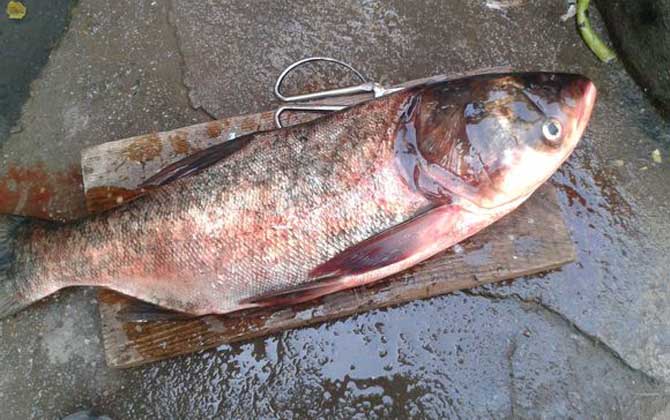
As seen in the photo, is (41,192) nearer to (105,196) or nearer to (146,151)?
(105,196)

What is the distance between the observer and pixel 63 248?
298cm

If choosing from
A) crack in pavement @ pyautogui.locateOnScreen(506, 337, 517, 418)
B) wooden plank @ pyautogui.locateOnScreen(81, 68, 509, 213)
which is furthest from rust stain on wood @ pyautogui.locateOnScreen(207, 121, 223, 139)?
crack in pavement @ pyautogui.locateOnScreen(506, 337, 517, 418)

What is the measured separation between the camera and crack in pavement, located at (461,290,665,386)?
3160 millimetres

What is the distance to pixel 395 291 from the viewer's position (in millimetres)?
3092

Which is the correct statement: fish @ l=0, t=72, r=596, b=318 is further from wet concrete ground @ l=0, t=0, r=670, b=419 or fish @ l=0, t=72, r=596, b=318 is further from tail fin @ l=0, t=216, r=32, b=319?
wet concrete ground @ l=0, t=0, r=670, b=419

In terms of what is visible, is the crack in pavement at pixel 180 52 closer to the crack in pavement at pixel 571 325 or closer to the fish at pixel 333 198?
the fish at pixel 333 198

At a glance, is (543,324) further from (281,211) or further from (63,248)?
(63,248)

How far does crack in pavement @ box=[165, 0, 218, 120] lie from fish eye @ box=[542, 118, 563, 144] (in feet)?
7.09

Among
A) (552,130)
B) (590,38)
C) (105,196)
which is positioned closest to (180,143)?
(105,196)

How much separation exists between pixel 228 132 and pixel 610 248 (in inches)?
96.7

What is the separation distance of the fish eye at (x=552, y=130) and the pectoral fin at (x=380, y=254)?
57cm

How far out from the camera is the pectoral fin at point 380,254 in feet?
8.68

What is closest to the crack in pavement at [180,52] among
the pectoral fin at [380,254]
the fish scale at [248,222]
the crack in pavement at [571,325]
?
the fish scale at [248,222]

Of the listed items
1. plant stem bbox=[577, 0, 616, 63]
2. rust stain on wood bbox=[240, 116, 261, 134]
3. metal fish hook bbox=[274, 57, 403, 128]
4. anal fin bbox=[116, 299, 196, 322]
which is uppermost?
plant stem bbox=[577, 0, 616, 63]
